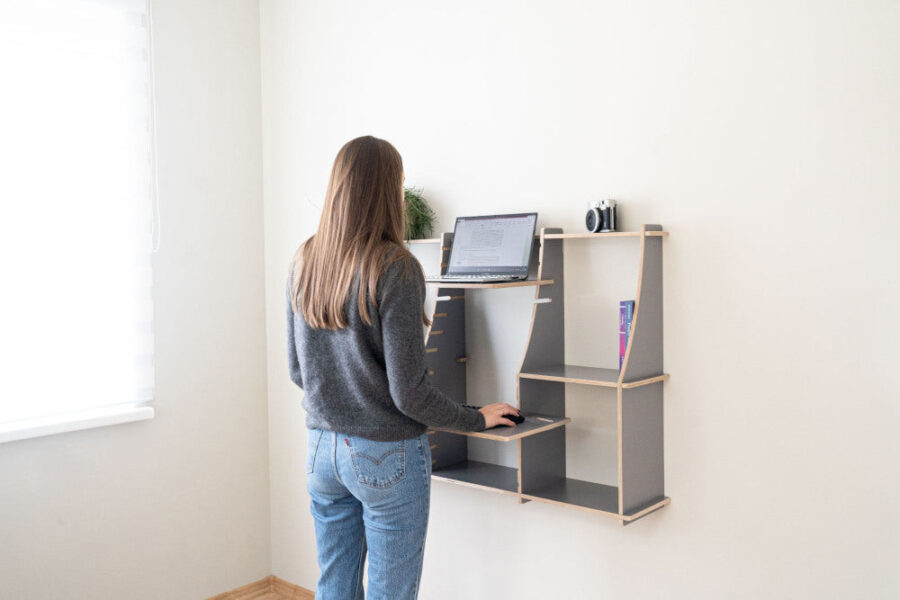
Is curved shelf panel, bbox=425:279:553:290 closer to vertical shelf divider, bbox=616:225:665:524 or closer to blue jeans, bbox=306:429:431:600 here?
vertical shelf divider, bbox=616:225:665:524

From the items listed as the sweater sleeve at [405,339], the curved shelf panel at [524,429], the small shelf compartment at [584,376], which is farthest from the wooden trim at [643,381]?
the sweater sleeve at [405,339]

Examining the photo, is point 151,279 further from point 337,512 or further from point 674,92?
point 674,92

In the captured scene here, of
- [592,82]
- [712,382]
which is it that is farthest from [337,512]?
[592,82]

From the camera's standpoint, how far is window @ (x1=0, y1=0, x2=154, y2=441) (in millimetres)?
2574

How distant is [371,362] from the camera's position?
1845mm

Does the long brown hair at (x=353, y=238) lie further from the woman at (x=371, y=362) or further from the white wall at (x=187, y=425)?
the white wall at (x=187, y=425)

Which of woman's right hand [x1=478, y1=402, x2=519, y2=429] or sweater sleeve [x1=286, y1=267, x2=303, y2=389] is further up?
sweater sleeve [x1=286, y1=267, x2=303, y2=389]

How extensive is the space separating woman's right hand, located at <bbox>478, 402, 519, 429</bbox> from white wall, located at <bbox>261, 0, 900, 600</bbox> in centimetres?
32

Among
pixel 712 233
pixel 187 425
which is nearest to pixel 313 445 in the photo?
pixel 712 233

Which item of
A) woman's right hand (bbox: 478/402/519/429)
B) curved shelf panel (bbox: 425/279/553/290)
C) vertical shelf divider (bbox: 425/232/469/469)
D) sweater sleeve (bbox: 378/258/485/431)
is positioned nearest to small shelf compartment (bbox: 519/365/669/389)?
woman's right hand (bbox: 478/402/519/429)

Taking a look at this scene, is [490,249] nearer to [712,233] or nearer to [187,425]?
[712,233]

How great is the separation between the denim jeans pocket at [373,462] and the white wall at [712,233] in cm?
76

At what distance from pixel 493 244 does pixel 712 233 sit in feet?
2.16

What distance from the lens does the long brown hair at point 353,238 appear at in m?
1.81
